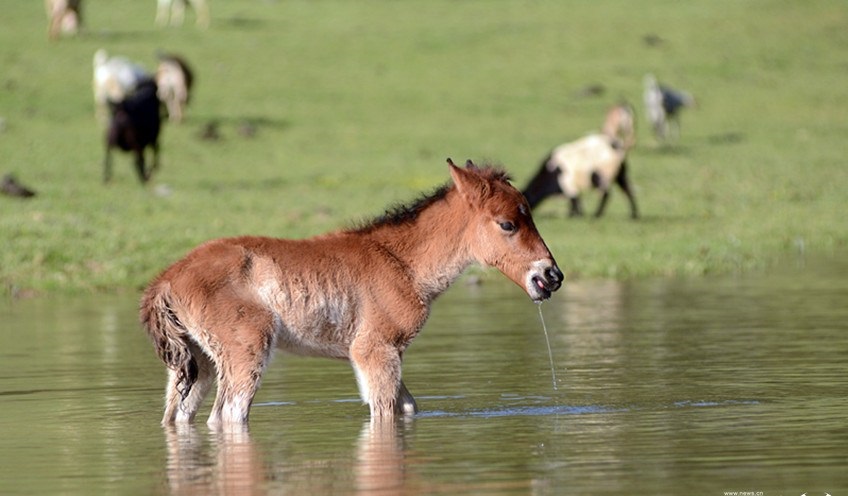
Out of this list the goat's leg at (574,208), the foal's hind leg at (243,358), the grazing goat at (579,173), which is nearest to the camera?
the foal's hind leg at (243,358)

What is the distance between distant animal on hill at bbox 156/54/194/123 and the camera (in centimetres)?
3656

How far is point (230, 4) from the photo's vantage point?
171ft

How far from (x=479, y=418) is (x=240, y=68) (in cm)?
3326

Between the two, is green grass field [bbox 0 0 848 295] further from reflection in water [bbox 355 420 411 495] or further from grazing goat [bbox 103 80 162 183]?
reflection in water [bbox 355 420 411 495]

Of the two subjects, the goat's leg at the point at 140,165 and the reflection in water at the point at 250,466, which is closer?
the reflection in water at the point at 250,466

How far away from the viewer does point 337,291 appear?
34.3 ft

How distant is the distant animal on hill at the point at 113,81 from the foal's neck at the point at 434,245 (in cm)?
2508

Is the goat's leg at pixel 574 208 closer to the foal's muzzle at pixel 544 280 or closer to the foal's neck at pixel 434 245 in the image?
the foal's neck at pixel 434 245

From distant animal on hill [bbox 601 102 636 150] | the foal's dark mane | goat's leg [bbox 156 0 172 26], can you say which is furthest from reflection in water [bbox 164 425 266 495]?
goat's leg [bbox 156 0 172 26]

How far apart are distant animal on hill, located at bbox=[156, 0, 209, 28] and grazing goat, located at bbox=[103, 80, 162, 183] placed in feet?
57.8

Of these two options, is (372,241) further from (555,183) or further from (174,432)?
(555,183)

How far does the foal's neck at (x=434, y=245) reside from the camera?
1086 centimetres

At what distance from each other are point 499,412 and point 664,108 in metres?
28.3

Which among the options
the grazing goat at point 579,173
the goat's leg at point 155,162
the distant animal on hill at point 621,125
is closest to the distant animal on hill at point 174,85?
the goat's leg at point 155,162
